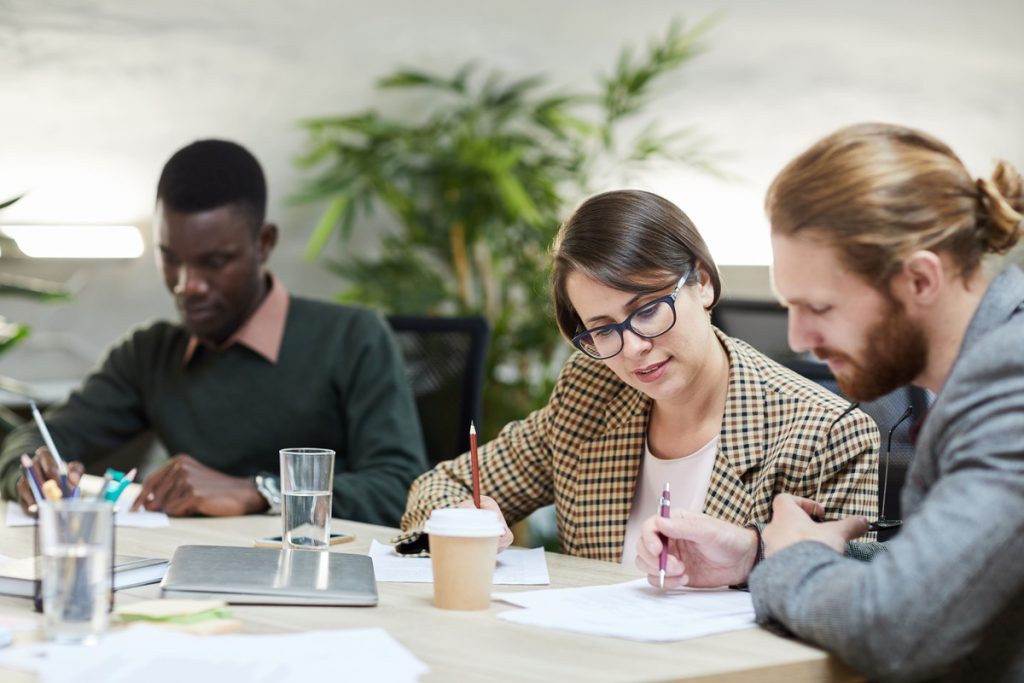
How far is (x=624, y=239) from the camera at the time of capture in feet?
5.24

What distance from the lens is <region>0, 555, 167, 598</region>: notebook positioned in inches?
49.8

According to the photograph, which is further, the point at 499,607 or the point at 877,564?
the point at 499,607

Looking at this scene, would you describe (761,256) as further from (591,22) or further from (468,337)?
(468,337)

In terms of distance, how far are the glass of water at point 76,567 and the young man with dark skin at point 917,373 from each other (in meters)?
0.62

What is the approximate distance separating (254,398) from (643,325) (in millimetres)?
1002

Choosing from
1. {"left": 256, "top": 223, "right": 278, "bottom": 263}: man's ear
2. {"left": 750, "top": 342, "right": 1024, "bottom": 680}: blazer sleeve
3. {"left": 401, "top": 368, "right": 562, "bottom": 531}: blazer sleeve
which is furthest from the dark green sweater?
{"left": 750, "top": 342, "right": 1024, "bottom": 680}: blazer sleeve

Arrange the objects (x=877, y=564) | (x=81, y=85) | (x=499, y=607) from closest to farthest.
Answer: (x=877, y=564)
(x=499, y=607)
(x=81, y=85)

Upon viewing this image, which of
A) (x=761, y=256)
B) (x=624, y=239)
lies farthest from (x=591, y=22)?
(x=624, y=239)

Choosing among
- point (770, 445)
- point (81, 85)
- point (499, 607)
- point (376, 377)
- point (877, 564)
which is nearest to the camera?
point (877, 564)

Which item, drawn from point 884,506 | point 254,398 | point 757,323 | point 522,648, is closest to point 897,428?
point 884,506

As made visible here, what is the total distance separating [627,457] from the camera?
1.73 metres

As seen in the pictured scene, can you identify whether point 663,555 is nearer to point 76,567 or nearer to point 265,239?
point 76,567

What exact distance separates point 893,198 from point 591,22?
11.1ft

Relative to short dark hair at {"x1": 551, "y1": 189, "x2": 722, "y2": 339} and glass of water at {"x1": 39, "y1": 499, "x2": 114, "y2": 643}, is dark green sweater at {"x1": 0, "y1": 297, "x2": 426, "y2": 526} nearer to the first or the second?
short dark hair at {"x1": 551, "y1": 189, "x2": 722, "y2": 339}
